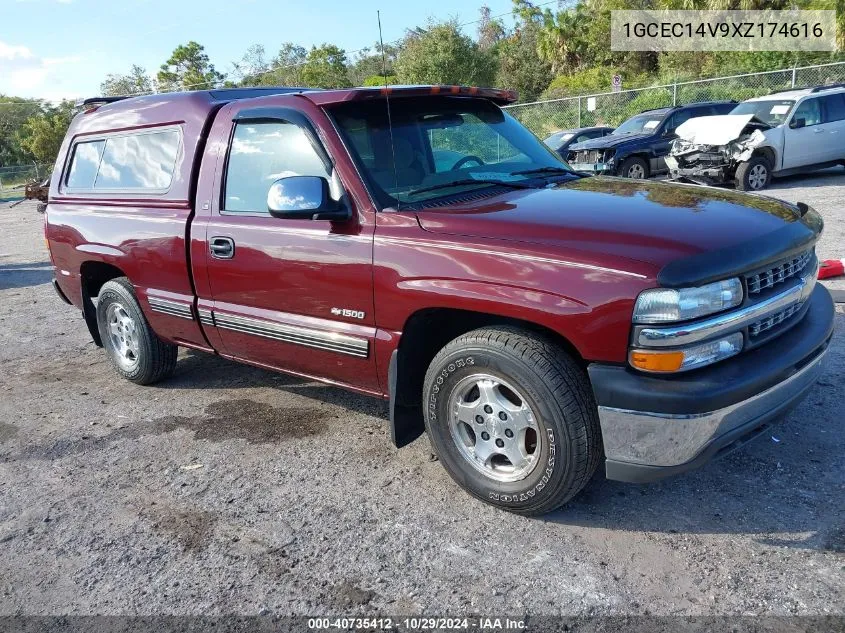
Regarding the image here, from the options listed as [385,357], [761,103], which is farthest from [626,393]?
[761,103]

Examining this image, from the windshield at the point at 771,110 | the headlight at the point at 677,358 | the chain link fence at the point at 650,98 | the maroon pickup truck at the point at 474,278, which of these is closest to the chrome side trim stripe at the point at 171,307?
the maroon pickup truck at the point at 474,278

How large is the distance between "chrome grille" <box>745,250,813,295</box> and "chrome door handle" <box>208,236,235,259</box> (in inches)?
105

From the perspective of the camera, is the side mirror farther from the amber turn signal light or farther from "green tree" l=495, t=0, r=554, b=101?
"green tree" l=495, t=0, r=554, b=101

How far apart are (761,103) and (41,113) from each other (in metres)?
63.6

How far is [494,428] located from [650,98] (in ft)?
78.9

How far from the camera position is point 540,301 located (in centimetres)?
284

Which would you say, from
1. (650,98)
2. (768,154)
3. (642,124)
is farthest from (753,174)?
(650,98)

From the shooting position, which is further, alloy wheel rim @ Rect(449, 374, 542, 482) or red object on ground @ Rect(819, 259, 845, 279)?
red object on ground @ Rect(819, 259, 845, 279)

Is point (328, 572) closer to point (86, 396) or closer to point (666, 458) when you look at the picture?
point (666, 458)

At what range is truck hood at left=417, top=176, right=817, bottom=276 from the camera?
9.07 feet

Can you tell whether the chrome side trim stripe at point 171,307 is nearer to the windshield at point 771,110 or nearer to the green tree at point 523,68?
the windshield at point 771,110

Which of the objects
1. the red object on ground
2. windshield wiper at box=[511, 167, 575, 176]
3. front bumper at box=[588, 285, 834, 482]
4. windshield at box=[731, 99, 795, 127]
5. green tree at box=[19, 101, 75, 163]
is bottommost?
the red object on ground

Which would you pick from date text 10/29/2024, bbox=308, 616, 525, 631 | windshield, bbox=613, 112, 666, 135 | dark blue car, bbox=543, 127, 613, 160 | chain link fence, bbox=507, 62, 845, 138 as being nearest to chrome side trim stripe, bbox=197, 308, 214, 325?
date text 10/29/2024, bbox=308, 616, 525, 631

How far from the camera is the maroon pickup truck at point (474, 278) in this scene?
8.93 ft
